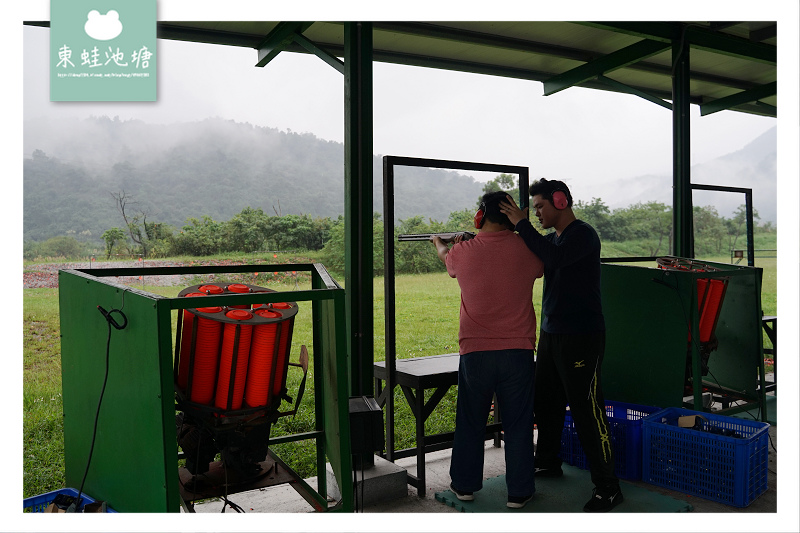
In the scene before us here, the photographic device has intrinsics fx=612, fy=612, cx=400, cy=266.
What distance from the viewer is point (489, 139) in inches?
727

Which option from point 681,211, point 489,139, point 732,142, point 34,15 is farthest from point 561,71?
point 732,142

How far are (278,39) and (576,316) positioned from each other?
2.75 meters

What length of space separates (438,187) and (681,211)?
10.3 m

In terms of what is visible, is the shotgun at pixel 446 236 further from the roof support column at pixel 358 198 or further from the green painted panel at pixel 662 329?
the green painted panel at pixel 662 329

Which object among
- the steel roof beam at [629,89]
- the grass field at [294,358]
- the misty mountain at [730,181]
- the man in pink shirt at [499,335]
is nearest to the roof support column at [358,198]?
the man in pink shirt at [499,335]

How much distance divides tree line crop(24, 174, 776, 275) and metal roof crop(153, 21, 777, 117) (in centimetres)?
392

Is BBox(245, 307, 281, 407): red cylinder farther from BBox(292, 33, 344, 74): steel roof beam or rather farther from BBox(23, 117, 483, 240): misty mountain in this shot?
BBox(23, 117, 483, 240): misty mountain

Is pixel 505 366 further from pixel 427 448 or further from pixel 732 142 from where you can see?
pixel 732 142

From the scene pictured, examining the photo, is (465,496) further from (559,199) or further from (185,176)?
(185,176)

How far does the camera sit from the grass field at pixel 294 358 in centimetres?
760

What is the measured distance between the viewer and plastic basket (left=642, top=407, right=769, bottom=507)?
136 inches

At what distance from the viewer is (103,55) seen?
305 cm

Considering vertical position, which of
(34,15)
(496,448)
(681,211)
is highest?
(34,15)

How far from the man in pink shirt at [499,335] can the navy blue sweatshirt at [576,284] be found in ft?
0.69
